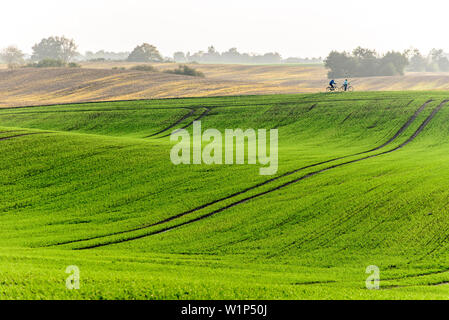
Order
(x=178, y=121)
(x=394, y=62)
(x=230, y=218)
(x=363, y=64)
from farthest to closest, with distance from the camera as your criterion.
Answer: (x=394, y=62) → (x=363, y=64) → (x=178, y=121) → (x=230, y=218)

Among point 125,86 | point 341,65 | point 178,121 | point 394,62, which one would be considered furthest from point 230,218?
point 394,62

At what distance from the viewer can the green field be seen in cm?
1576

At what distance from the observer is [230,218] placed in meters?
27.9

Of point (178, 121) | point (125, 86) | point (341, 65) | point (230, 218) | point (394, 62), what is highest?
point (394, 62)

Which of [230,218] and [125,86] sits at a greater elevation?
[125,86]

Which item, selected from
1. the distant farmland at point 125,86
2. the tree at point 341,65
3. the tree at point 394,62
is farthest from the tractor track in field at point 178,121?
the tree at point 394,62

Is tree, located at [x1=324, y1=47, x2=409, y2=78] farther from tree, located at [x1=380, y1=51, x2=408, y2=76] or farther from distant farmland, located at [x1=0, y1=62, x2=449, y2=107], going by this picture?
distant farmland, located at [x1=0, y1=62, x2=449, y2=107]

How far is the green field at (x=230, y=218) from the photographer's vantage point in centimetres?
1576

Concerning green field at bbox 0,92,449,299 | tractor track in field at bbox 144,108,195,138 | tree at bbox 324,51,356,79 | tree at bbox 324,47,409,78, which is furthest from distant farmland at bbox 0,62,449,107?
green field at bbox 0,92,449,299

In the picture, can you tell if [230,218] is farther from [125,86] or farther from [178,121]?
[125,86]

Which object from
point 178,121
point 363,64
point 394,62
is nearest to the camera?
point 178,121

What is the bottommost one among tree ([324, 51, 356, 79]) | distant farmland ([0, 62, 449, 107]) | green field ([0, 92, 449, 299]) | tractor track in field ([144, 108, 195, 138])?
green field ([0, 92, 449, 299])
